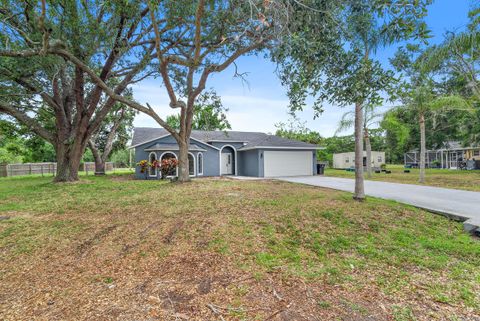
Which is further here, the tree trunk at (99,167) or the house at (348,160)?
the house at (348,160)

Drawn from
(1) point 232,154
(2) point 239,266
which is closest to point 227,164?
(1) point 232,154

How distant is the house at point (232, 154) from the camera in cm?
1744

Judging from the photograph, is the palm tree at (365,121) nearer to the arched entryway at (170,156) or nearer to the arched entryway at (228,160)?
the arched entryway at (228,160)

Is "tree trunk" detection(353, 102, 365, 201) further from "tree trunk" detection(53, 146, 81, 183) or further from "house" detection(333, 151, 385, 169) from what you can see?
"house" detection(333, 151, 385, 169)

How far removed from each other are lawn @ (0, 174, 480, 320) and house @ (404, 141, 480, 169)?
2615cm

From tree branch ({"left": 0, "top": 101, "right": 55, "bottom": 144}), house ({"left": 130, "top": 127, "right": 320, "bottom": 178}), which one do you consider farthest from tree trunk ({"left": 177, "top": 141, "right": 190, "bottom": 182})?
tree branch ({"left": 0, "top": 101, "right": 55, "bottom": 144})

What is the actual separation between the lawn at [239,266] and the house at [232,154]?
1175cm

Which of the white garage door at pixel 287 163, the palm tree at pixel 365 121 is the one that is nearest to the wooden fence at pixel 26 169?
the white garage door at pixel 287 163

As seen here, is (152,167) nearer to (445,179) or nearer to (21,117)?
(21,117)

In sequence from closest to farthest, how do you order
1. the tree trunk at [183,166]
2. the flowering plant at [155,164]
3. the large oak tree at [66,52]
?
1. the large oak tree at [66,52]
2. the tree trunk at [183,166]
3. the flowering plant at [155,164]

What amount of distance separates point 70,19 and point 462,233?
448 inches

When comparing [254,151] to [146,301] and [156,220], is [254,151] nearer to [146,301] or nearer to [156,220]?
[156,220]

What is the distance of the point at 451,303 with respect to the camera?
2.44m

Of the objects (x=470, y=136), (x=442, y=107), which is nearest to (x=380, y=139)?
(x=470, y=136)
